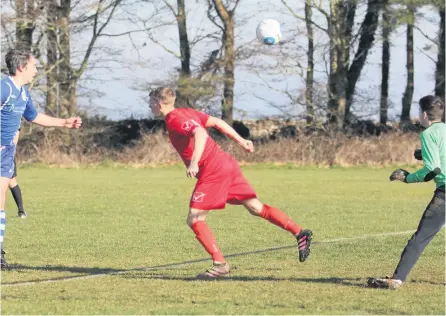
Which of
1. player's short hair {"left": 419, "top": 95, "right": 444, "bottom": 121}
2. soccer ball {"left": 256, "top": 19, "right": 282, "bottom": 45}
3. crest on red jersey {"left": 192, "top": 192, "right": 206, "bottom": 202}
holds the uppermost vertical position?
soccer ball {"left": 256, "top": 19, "right": 282, "bottom": 45}

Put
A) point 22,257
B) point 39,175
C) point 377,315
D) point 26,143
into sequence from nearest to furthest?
point 377,315, point 22,257, point 39,175, point 26,143

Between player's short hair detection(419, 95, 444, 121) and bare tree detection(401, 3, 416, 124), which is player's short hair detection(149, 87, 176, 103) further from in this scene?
bare tree detection(401, 3, 416, 124)

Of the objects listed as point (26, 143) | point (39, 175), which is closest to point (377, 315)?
point (39, 175)

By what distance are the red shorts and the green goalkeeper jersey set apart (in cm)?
188

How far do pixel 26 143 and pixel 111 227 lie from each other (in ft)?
83.0

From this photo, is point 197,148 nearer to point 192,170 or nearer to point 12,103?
point 192,170

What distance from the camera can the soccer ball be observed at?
1635 centimetres

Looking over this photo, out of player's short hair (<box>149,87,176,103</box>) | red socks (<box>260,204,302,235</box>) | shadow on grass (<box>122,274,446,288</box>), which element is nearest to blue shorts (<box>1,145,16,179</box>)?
shadow on grass (<box>122,274,446,288</box>)

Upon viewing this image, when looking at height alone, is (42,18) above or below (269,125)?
above

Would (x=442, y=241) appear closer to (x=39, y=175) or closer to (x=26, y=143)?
(x=39, y=175)

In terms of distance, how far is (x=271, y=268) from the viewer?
10.0 meters

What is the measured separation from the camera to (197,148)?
8.86m

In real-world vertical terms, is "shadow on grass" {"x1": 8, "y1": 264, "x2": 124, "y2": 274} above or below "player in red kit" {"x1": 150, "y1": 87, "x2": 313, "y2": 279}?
below

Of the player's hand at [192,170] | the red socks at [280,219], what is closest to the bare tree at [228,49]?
the red socks at [280,219]
